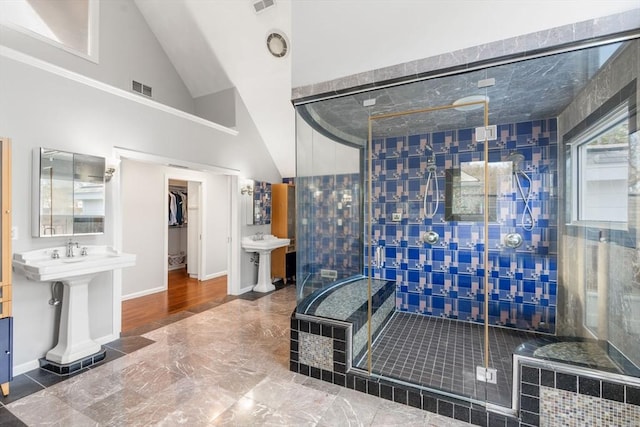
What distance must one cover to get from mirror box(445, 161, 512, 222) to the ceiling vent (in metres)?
2.95

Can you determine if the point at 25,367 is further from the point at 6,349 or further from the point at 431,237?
the point at 431,237

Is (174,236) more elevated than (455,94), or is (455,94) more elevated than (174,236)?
(455,94)

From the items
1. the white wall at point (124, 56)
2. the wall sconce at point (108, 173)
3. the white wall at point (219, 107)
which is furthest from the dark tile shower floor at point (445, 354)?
the white wall at point (124, 56)

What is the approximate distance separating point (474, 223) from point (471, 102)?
1.58 metres

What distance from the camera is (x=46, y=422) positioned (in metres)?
1.89

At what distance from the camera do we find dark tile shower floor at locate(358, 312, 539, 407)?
2066mm

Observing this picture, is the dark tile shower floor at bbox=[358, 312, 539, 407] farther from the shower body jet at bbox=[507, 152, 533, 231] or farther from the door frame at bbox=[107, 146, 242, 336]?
the door frame at bbox=[107, 146, 242, 336]

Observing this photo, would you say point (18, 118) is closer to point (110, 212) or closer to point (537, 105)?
point (110, 212)

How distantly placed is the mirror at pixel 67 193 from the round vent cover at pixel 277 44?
252 centimetres

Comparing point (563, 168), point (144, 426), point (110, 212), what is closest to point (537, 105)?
point (563, 168)

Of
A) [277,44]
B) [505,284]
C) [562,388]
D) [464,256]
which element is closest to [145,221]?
[277,44]

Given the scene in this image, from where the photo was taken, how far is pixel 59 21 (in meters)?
3.32

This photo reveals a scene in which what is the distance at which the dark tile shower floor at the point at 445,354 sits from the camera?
207 centimetres

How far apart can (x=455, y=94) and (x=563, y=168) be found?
140 cm
